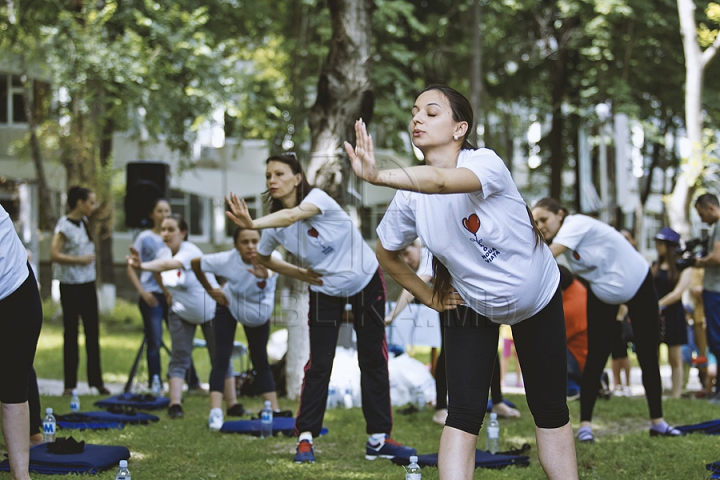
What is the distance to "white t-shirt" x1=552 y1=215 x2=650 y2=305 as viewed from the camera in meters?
6.54

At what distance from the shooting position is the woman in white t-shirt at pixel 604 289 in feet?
21.5

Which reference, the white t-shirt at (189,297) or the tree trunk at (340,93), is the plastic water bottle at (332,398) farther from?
the tree trunk at (340,93)

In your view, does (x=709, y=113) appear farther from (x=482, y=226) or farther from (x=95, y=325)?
(x=482, y=226)

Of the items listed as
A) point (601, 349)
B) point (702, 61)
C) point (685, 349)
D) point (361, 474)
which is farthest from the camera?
point (702, 61)

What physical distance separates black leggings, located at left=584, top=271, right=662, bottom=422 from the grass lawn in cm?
37

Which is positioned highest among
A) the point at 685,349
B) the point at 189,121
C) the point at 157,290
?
the point at 189,121

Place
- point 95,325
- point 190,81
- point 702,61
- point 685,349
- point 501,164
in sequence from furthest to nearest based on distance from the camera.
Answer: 1. point 190,81
2. point 702,61
3. point 685,349
4. point 95,325
5. point 501,164

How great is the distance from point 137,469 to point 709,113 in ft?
62.7

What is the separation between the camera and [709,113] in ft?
69.3

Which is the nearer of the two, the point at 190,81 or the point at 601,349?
the point at 601,349

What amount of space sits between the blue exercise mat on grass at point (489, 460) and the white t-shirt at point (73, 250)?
5.09m

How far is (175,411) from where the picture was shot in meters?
8.12

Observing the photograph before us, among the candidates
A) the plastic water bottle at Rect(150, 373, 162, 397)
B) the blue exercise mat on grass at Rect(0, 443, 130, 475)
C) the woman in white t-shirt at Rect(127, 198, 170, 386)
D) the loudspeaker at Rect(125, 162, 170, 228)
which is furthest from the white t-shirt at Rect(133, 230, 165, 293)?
the blue exercise mat on grass at Rect(0, 443, 130, 475)

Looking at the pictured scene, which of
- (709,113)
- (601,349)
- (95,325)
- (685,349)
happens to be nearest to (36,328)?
(601,349)
